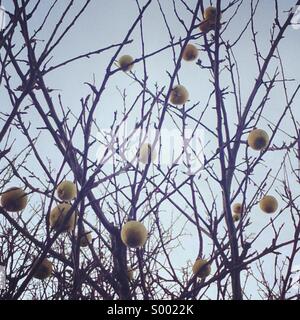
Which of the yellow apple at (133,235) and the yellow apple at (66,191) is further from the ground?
the yellow apple at (66,191)

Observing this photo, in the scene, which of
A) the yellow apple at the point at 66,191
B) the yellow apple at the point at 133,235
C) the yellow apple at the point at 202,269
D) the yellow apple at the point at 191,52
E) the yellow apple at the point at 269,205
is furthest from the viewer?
the yellow apple at the point at 191,52

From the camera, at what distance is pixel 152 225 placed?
14.7 feet

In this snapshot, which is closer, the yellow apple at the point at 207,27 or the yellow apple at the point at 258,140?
the yellow apple at the point at 207,27

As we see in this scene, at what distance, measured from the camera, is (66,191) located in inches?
79.7

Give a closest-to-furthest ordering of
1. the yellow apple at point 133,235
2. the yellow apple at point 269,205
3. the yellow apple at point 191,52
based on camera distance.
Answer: the yellow apple at point 133,235 → the yellow apple at point 269,205 → the yellow apple at point 191,52

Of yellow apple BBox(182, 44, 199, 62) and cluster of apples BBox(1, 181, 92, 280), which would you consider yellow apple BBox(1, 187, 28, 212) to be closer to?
cluster of apples BBox(1, 181, 92, 280)

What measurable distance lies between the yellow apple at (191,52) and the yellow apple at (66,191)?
1.49 m

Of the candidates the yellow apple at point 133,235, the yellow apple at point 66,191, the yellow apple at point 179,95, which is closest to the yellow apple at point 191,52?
the yellow apple at point 179,95

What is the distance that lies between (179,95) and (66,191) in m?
1.17

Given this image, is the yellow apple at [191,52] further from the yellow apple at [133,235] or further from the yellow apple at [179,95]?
the yellow apple at [133,235]

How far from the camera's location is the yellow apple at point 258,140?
2520 mm
